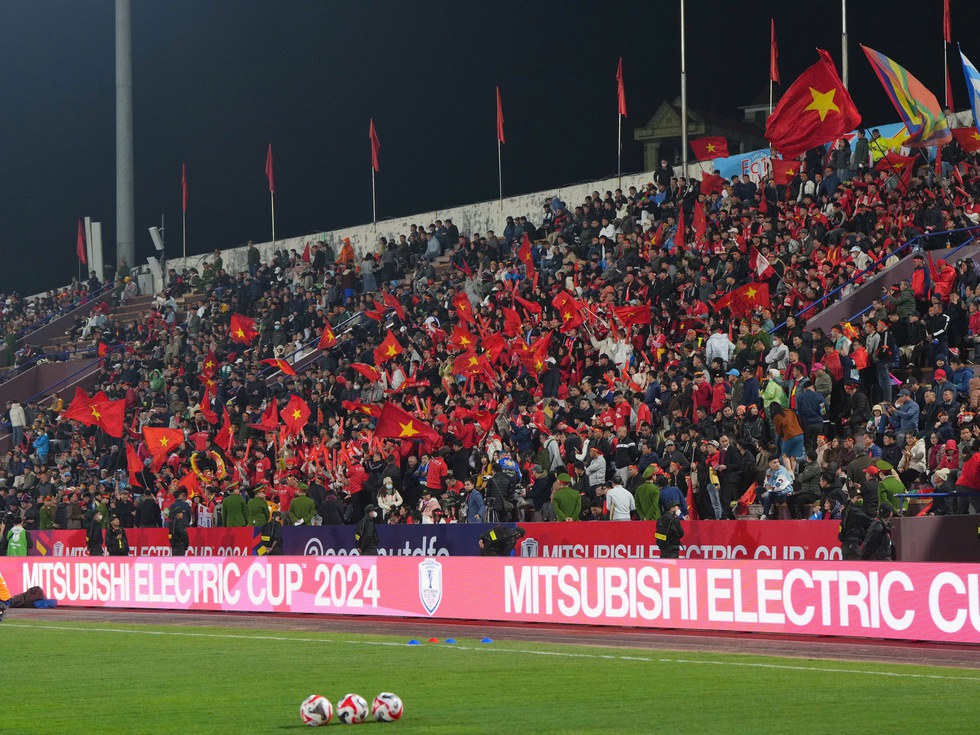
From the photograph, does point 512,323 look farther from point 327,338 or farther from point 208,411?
point 208,411

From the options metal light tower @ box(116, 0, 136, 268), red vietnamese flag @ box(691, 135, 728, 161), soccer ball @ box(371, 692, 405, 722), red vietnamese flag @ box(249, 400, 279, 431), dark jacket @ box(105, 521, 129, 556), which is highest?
metal light tower @ box(116, 0, 136, 268)

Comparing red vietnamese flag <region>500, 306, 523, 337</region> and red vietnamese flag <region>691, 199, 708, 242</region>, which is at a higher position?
Answer: red vietnamese flag <region>691, 199, 708, 242</region>

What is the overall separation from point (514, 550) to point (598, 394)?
442 centimetres

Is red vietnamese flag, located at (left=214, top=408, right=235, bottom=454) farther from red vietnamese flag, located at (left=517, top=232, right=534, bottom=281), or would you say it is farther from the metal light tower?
the metal light tower

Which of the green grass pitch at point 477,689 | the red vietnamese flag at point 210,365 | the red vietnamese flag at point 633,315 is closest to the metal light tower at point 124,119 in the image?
the red vietnamese flag at point 210,365

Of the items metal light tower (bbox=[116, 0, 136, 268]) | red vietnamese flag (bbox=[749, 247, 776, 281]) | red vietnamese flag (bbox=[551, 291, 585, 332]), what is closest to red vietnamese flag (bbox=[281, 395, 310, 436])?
red vietnamese flag (bbox=[551, 291, 585, 332])

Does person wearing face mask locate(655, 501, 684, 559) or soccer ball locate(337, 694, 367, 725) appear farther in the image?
person wearing face mask locate(655, 501, 684, 559)

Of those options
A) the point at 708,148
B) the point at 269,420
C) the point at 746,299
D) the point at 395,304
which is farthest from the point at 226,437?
the point at 708,148

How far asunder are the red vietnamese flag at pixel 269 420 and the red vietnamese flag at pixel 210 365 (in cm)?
585

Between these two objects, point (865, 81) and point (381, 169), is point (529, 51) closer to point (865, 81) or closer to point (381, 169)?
point (381, 169)

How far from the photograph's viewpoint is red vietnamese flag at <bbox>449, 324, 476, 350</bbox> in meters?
30.0

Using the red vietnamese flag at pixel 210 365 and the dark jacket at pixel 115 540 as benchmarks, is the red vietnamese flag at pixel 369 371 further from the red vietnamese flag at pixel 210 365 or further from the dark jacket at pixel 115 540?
the red vietnamese flag at pixel 210 365

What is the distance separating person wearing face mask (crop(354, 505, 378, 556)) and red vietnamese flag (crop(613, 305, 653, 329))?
19.5 feet

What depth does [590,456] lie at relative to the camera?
24.0m
